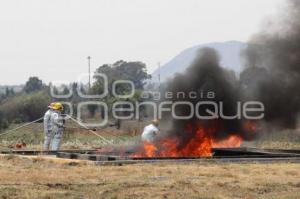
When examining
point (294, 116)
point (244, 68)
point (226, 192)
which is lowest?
point (226, 192)

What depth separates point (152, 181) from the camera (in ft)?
46.8

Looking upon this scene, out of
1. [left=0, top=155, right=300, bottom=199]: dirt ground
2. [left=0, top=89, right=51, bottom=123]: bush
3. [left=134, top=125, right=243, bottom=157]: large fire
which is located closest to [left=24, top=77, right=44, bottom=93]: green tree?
[left=0, top=89, right=51, bottom=123]: bush

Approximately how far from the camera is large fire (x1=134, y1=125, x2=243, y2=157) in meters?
23.5

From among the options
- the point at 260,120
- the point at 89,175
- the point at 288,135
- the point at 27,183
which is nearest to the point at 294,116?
the point at 260,120

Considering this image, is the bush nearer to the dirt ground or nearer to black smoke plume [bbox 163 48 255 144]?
black smoke plume [bbox 163 48 255 144]

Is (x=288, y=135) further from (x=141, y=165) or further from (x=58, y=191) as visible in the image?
(x=58, y=191)

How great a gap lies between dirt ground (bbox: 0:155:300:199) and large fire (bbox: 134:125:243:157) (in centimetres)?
502

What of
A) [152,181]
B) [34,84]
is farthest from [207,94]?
[34,84]

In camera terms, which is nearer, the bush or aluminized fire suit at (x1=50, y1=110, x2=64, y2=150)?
aluminized fire suit at (x1=50, y1=110, x2=64, y2=150)

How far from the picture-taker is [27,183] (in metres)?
13.8

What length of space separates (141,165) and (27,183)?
4.74 meters

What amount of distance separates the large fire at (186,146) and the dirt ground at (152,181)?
502 centimetres

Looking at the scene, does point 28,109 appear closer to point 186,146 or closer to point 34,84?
point 186,146

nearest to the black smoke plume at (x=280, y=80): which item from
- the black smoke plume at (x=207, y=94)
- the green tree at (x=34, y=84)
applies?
the black smoke plume at (x=207, y=94)
